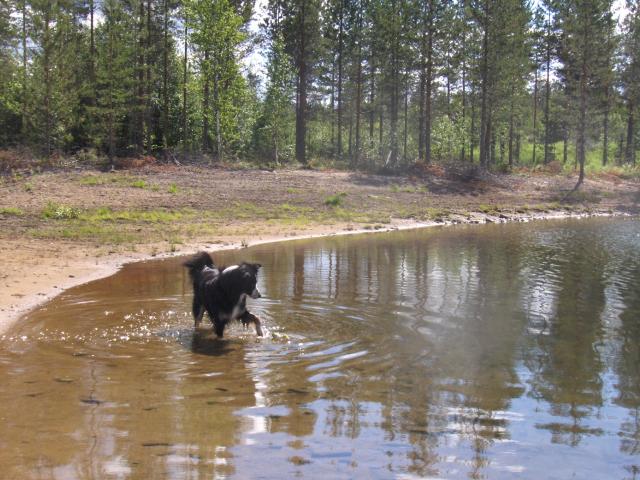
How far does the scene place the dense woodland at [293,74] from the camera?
32188 millimetres

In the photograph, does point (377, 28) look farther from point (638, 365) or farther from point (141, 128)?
point (638, 365)

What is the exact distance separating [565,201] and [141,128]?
24.6m

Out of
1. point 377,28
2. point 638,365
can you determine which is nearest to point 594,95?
point 377,28

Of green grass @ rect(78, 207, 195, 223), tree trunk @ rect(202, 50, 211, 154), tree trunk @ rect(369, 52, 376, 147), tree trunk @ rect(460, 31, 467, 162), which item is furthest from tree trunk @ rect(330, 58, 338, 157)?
green grass @ rect(78, 207, 195, 223)

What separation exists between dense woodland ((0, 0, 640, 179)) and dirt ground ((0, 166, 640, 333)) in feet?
14.7

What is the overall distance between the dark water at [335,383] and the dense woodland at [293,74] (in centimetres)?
2253

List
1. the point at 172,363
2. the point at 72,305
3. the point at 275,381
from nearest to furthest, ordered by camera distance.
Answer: the point at 275,381 → the point at 172,363 → the point at 72,305

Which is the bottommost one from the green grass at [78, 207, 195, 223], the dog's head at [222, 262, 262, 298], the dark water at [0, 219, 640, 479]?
the dark water at [0, 219, 640, 479]

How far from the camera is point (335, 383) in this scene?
270 inches

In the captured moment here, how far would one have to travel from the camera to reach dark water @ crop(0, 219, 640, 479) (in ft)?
16.2

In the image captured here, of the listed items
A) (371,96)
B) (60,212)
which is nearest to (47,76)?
(60,212)

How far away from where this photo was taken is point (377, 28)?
40.2m

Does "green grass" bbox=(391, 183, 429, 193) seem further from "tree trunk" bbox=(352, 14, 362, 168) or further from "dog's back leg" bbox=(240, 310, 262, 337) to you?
"dog's back leg" bbox=(240, 310, 262, 337)

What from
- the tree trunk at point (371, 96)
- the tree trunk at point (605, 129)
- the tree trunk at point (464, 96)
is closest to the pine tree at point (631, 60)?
the tree trunk at point (605, 129)
